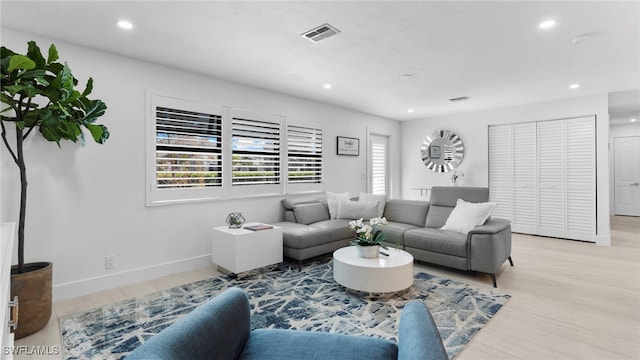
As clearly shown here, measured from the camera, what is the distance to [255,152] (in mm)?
4379

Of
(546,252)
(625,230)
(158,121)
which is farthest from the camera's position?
(625,230)

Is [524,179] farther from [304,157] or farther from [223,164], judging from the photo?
[223,164]

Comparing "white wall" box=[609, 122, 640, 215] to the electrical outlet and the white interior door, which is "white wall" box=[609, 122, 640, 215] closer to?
the white interior door

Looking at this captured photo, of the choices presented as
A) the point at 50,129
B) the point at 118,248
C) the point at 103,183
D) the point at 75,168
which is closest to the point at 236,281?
the point at 118,248

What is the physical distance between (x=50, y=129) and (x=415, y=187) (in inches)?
248

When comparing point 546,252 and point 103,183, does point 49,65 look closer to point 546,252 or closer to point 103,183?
point 103,183

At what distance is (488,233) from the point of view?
3.18 metres

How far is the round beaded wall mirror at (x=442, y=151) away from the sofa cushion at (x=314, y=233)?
3.24 meters

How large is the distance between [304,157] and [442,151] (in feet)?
10.7

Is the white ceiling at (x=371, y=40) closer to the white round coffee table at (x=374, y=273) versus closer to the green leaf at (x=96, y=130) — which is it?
the green leaf at (x=96, y=130)

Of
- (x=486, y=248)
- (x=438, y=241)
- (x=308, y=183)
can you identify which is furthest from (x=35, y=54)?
(x=486, y=248)

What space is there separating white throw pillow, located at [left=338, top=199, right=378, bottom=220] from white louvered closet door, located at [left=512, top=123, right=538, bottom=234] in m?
3.06

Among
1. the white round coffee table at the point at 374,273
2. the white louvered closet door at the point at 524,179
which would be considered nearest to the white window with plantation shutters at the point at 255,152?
the white round coffee table at the point at 374,273

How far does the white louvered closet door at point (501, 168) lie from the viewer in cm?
582
